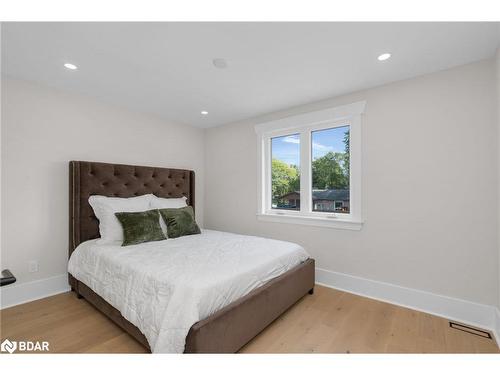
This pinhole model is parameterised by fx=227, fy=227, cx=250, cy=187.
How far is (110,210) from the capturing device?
257 centimetres

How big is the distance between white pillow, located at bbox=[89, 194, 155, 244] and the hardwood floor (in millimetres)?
714

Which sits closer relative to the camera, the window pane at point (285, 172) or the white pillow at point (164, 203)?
the white pillow at point (164, 203)

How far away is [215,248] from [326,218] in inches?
56.1

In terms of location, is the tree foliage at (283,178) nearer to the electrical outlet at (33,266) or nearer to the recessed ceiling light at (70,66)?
the recessed ceiling light at (70,66)

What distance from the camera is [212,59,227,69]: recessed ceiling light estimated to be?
1985 millimetres

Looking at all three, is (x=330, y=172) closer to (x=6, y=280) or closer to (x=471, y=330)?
(x=471, y=330)

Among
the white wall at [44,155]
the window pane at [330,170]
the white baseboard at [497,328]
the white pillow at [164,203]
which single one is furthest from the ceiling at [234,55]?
the white baseboard at [497,328]

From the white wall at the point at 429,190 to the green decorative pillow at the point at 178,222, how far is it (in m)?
1.62

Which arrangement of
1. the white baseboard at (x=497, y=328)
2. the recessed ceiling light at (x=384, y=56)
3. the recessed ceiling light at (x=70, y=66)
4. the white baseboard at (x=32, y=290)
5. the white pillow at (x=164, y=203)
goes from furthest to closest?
the white pillow at (x=164, y=203)
the white baseboard at (x=32, y=290)
the recessed ceiling light at (x=70, y=66)
the recessed ceiling light at (x=384, y=56)
the white baseboard at (x=497, y=328)

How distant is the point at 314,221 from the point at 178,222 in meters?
1.72

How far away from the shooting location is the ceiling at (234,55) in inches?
62.7

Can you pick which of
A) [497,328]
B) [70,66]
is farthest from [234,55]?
[497,328]

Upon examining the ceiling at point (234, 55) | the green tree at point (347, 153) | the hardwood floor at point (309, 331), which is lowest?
the hardwood floor at point (309, 331)
